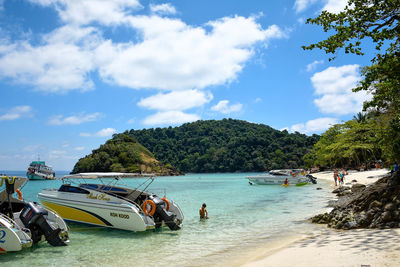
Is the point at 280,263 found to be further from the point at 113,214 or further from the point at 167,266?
the point at 113,214

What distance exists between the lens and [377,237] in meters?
8.42

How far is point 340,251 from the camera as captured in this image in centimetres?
745

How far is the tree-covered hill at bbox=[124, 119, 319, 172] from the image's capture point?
469ft

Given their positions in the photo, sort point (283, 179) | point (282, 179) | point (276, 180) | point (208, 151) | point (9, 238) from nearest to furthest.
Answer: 1. point (9, 238)
2. point (283, 179)
3. point (282, 179)
4. point (276, 180)
5. point (208, 151)

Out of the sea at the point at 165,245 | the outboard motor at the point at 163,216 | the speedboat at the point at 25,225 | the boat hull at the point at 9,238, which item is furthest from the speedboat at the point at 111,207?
the boat hull at the point at 9,238

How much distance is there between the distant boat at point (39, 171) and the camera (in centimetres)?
9769

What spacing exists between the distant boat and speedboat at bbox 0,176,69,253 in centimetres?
9752

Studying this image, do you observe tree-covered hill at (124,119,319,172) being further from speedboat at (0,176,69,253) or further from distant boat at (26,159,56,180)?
speedboat at (0,176,69,253)

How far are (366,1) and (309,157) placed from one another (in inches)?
3824

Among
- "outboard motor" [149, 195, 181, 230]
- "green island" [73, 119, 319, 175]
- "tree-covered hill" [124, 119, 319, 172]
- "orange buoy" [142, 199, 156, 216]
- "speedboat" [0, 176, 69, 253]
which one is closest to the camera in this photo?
"speedboat" [0, 176, 69, 253]

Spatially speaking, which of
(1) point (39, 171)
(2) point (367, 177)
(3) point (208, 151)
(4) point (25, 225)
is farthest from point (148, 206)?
(3) point (208, 151)

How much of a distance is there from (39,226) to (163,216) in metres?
4.73

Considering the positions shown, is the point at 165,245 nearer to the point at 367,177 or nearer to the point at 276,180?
the point at 367,177

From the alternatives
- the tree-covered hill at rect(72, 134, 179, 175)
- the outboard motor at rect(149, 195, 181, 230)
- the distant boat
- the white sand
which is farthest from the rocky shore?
the tree-covered hill at rect(72, 134, 179, 175)
